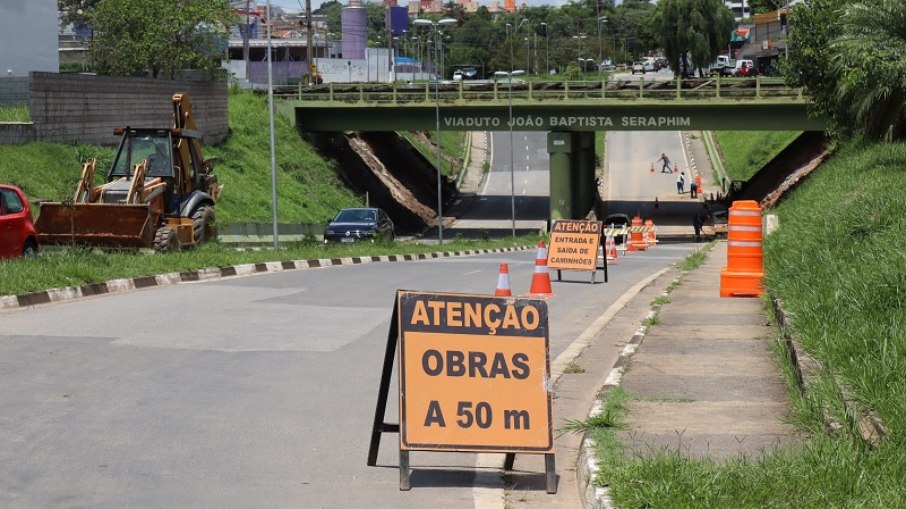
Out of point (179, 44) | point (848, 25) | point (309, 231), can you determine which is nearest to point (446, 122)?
point (179, 44)

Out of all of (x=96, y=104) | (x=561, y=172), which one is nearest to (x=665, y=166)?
(x=561, y=172)

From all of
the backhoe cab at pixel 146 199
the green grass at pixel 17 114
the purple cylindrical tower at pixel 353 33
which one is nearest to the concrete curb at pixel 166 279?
the backhoe cab at pixel 146 199

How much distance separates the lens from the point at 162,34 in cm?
6281

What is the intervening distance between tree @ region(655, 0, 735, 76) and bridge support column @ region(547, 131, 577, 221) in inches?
2117

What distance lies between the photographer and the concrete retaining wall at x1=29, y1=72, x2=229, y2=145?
44.2 m

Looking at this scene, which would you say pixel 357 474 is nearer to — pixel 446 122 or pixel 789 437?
pixel 789 437

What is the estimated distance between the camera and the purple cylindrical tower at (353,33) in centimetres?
14100

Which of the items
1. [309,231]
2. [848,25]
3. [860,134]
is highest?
[848,25]

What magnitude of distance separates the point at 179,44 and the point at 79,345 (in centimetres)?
5260

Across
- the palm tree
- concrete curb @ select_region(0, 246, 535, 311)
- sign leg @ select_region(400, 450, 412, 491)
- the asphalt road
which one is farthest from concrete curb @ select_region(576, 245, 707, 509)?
the asphalt road

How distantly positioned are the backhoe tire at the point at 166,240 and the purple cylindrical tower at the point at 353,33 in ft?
379

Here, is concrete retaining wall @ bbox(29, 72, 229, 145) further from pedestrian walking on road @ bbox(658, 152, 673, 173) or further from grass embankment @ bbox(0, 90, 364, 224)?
pedestrian walking on road @ bbox(658, 152, 673, 173)

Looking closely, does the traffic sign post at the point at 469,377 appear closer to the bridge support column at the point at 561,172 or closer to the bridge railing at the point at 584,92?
the bridge railing at the point at 584,92

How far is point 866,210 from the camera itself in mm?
18312
